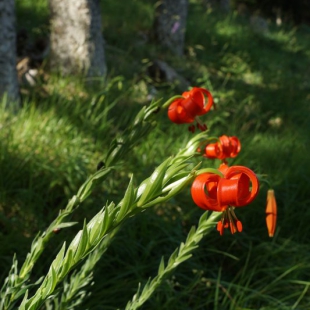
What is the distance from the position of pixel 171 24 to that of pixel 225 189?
482 cm

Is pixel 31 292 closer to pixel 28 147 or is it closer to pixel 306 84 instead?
pixel 28 147

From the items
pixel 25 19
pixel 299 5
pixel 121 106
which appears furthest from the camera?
pixel 299 5

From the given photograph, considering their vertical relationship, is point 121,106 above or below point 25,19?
below

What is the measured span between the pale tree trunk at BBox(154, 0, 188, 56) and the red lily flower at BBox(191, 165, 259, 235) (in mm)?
4623

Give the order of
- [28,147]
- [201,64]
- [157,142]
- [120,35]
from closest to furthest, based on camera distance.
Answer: [28,147] → [157,142] → [120,35] → [201,64]

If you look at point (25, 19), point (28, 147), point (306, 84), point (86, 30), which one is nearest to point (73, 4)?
point (86, 30)

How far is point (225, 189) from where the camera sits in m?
0.79

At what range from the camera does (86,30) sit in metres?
3.43

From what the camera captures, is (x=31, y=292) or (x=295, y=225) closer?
(x=31, y=292)

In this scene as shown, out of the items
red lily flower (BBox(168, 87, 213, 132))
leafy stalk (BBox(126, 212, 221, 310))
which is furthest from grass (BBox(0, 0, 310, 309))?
red lily flower (BBox(168, 87, 213, 132))

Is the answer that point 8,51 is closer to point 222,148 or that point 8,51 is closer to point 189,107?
point 189,107

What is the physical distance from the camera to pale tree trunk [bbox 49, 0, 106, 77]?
Result: 134 inches

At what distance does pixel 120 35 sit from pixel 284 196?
2977 millimetres

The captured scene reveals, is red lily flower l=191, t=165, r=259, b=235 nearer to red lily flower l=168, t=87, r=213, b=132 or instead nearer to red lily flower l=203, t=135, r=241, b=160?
red lily flower l=203, t=135, r=241, b=160
